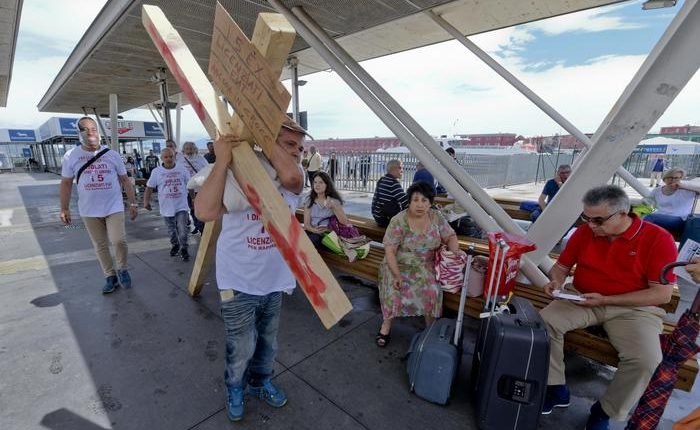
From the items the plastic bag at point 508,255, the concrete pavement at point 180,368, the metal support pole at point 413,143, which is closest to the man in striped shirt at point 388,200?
the metal support pole at point 413,143

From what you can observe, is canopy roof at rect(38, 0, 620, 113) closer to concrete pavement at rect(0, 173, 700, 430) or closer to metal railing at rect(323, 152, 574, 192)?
concrete pavement at rect(0, 173, 700, 430)

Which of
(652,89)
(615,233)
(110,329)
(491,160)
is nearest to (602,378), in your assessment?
(615,233)

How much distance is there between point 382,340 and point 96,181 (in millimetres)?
3504

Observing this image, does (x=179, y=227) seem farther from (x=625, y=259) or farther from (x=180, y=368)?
(x=625, y=259)

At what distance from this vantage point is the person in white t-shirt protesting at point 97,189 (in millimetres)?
3438

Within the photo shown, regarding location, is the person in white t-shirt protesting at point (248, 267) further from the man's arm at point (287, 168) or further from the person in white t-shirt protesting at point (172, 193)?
the person in white t-shirt protesting at point (172, 193)

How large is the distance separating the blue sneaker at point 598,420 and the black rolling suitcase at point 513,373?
42 cm

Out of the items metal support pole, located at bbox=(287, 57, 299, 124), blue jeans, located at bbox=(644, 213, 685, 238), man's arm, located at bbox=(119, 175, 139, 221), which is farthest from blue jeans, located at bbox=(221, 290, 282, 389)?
metal support pole, located at bbox=(287, 57, 299, 124)

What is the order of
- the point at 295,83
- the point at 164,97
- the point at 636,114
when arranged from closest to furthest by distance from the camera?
the point at 636,114 → the point at 295,83 → the point at 164,97

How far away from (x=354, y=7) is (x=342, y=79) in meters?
1.04

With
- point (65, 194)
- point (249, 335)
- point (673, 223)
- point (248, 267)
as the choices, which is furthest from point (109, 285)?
point (673, 223)

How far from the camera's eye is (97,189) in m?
3.51

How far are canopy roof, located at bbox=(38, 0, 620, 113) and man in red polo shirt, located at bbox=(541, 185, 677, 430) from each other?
11.4 ft

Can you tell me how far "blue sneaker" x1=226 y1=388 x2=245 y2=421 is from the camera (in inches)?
79.7
